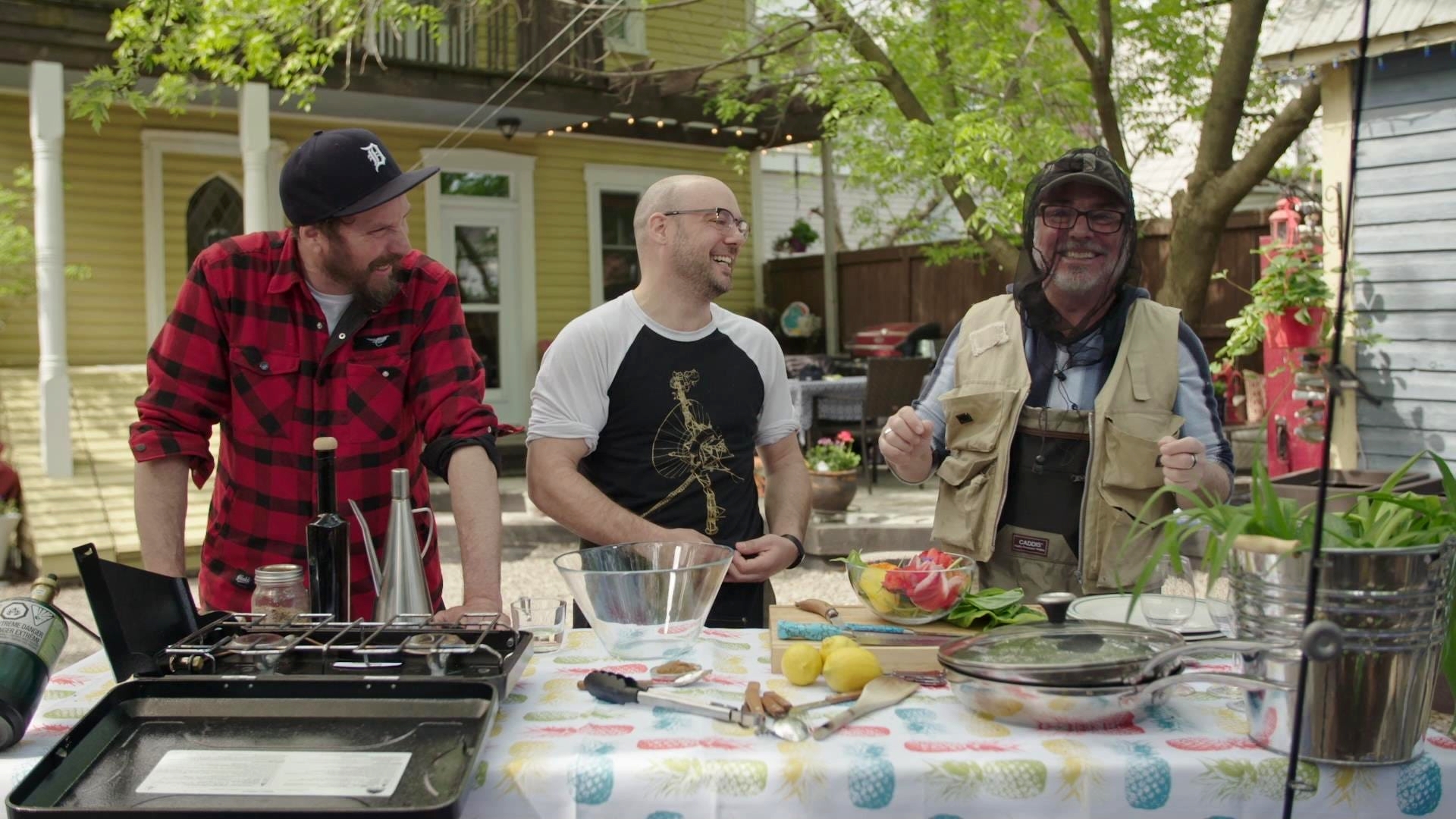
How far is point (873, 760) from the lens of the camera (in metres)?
1.63

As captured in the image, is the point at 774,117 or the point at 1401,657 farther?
the point at 774,117

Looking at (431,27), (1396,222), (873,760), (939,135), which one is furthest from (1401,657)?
(431,27)

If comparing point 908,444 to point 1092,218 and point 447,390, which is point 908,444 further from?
point 447,390

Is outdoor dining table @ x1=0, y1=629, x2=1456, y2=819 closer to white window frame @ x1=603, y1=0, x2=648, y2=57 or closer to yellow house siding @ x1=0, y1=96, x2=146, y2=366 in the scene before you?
yellow house siding @ x1=0, y1=96, x2=146, y2=366

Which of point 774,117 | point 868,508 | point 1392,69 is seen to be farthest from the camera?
point 774,117

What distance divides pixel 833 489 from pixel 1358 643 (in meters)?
7.33

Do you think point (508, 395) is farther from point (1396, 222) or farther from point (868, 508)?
point (1396, 222)

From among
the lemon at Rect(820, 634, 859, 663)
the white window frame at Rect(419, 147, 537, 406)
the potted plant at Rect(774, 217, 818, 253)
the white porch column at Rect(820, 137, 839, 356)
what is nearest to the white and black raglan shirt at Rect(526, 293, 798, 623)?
the lemon at Rect(820, 634, 859, 663)

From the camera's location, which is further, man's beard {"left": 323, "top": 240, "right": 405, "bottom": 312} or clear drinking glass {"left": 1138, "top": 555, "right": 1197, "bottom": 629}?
man's beard {"left": 323, "top": 240, "right": 405, "bottom": 312}

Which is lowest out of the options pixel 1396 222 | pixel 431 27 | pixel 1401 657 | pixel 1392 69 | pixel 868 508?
pixel 868 508

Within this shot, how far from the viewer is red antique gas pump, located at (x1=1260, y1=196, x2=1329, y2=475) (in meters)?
7.09

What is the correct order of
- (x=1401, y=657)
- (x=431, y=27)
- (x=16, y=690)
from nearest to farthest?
(x=1401, y=657) → (x=16, y=690) → (x=431, y=27)

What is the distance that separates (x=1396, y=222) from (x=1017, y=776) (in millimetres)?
6144

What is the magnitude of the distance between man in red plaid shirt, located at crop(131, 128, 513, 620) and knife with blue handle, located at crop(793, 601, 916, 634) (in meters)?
0.65
